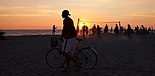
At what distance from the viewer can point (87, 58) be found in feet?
35.9

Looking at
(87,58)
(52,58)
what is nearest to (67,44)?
(87,58)

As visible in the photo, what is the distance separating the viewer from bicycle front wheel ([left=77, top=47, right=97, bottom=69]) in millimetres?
10898

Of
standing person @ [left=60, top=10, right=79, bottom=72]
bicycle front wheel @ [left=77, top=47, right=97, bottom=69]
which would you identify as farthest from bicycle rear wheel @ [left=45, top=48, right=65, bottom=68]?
standing person @ [left=60, top=10, right=79, bottom=72]

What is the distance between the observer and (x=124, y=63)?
41.1 feet

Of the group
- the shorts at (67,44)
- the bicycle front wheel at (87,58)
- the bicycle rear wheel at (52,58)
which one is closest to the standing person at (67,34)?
the shorts at (67,44)

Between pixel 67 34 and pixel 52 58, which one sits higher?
pixel 67 34

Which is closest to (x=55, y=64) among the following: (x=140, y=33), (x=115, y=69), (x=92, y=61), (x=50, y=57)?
(x=50, y=57)

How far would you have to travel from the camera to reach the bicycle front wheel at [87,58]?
429 inches

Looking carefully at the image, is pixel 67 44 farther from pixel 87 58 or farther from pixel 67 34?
pixel 87 58

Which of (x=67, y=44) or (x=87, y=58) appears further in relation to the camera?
(x=87, y=58)

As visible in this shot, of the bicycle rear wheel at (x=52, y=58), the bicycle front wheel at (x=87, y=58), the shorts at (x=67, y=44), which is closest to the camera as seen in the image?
the shorts at (x=67, y=44)

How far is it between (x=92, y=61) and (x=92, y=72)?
0.69m

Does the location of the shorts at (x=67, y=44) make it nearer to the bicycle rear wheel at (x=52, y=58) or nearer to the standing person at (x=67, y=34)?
the standing person at (x=67, y=34)

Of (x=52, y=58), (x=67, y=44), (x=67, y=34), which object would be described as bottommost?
(x=52, y=58)
